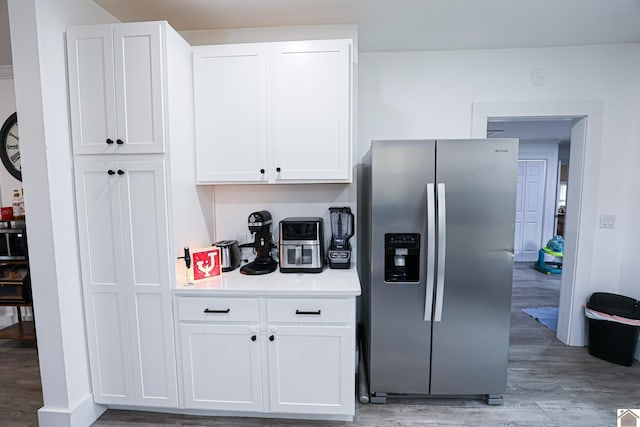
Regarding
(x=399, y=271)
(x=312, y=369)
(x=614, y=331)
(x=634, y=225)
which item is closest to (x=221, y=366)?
(x=312, y=369)

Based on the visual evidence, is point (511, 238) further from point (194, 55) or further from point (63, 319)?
point (63, 319)

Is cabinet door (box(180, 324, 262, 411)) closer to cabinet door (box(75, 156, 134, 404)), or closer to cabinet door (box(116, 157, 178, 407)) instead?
cabinet door (box(116, 157, 178, 407))

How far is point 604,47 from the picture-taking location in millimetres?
2396

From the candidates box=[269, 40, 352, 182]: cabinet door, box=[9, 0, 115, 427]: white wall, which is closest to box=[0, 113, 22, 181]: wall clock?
box=[9, 0, 115, 427]: white wall

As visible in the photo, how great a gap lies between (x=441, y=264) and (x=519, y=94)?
71.2 inches

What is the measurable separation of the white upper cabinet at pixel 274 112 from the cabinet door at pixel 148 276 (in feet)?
1.20

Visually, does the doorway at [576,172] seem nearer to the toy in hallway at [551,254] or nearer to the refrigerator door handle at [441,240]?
the refrigerator door handle at [441,240]

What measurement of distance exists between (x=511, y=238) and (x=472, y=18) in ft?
5.08

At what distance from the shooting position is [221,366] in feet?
5.66

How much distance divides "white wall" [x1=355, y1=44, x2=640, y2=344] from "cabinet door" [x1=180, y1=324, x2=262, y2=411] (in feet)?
5.66

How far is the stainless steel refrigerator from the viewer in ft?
5.83

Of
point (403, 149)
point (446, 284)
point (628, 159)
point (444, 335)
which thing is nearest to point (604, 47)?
point (628, 159)

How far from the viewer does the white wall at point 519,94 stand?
2422 mm

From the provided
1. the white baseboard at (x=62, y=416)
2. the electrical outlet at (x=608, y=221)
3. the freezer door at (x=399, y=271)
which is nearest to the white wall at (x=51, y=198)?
the white baseboard at (x=62, y=416)
